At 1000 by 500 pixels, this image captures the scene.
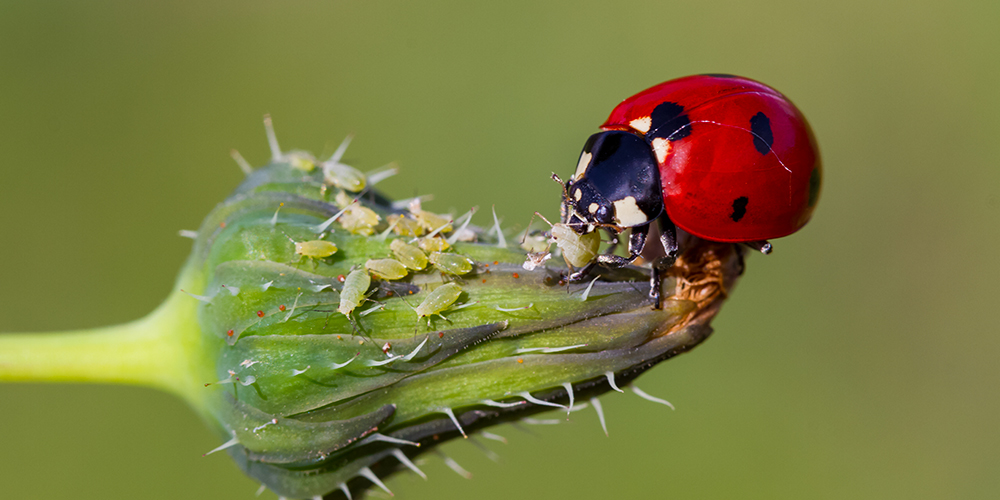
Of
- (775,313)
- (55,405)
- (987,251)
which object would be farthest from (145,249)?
(987,251)

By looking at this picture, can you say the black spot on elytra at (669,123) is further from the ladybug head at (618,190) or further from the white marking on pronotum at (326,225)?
the white marking on pronotum at (326,225)

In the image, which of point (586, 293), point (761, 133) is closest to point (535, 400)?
point (586, 293)

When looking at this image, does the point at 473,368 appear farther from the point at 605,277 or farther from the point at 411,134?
the point at 411,134

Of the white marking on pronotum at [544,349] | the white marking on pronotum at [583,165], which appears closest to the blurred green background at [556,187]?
the white marking on pronotum at [583,165]

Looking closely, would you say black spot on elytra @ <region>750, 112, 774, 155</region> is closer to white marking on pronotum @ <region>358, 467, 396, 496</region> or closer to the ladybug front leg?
the ladybug front leg

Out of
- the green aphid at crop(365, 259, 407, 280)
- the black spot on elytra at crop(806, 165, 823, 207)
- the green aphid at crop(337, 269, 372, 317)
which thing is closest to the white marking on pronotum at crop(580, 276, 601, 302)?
the green aphid at crop(365, 259, 407, 280)
